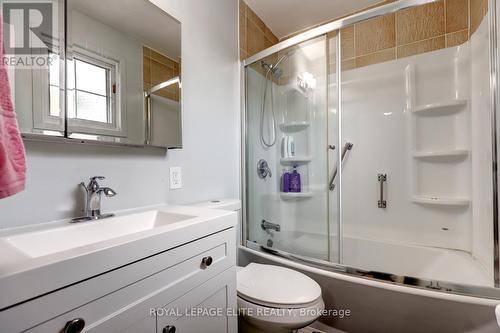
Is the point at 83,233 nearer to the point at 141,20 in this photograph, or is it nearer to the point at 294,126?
the point at 141,20

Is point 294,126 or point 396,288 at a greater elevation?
point 294,126

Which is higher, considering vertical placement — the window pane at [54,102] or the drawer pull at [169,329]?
the window pane at [54,102]

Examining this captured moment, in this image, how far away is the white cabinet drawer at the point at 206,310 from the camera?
0.70 meters

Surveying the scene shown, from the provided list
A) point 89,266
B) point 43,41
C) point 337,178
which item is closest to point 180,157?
point 43,41

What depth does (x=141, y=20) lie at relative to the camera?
110 centimetres

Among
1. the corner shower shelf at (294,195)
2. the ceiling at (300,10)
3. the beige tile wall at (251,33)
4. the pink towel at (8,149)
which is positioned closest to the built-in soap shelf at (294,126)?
Result: the corner shower shelf at (294,195)

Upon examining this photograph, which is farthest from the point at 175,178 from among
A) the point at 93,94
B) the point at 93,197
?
the point at 93,94

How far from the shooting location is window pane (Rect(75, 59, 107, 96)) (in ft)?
2.87

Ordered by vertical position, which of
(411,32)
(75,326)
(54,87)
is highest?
(411,32)

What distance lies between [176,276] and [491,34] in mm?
1671

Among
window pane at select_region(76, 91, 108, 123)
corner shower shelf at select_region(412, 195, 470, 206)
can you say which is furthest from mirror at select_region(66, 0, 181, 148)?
corner shower shelf at select_region(412, 195, 470, 206)

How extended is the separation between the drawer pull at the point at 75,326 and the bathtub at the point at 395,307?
1.21 meters

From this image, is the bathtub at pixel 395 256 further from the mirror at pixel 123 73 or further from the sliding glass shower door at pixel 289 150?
the mirror at pixel 123 73

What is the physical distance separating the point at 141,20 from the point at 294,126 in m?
1.18
